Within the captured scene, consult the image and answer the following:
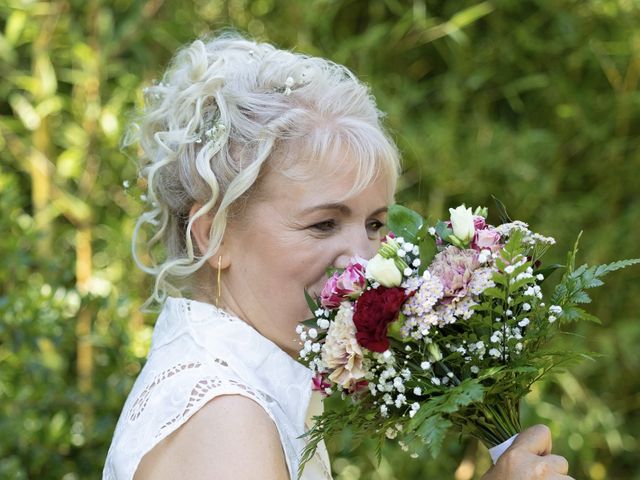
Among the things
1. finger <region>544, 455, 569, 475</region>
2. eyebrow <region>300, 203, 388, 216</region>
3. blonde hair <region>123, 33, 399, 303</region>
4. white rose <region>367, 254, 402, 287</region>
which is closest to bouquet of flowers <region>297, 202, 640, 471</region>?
white rose <region>367, 254, 402, 287</region>

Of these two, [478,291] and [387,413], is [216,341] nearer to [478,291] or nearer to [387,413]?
[387,413]

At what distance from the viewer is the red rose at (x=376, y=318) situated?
→ 67.7 inches

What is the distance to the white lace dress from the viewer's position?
1822mm

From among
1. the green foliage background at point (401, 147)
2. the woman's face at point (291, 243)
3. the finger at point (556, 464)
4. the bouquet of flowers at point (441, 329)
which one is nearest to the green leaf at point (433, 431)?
the bouquet of flowers at point (441, 329)

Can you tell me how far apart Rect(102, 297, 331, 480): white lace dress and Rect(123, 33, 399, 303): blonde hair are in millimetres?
155

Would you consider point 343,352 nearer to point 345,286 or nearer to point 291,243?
point 345,286

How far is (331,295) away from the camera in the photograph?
185 centimetres

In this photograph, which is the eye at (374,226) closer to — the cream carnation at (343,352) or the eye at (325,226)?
the eye at (325,226)

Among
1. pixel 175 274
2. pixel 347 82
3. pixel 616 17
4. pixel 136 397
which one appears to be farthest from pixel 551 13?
pixel 136 397

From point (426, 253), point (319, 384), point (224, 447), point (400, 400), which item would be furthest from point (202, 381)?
point (426, 253)

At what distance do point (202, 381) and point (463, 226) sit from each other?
608 millimetres

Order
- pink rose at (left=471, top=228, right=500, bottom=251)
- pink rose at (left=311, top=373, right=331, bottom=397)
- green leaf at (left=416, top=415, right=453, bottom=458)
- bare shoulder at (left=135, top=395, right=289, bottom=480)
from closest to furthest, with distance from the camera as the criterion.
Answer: green leaf at (left=416, top=415, right=453, bottom=458) → bare shoulder at (left=135, top=395, right=289, bottom=480) → pink rose at (left=471, top=228, right=500, bottom=251) → pink rose at (left=311, top=373, right=331, bottom=397)

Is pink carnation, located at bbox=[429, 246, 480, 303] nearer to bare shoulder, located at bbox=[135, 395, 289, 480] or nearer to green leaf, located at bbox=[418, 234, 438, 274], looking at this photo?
green leaf, located at bbox=[418, 234, 438, 274]

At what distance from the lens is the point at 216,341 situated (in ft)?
6.48
